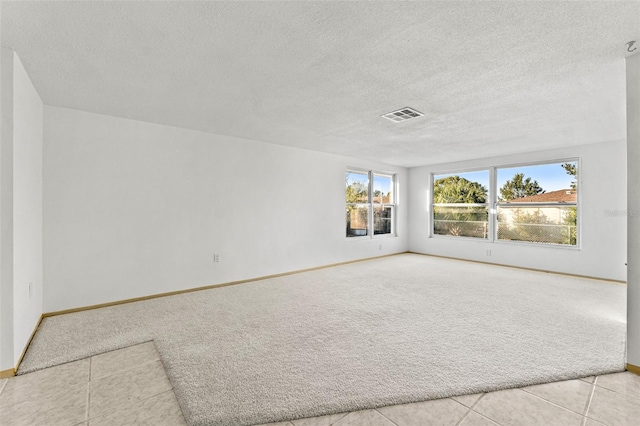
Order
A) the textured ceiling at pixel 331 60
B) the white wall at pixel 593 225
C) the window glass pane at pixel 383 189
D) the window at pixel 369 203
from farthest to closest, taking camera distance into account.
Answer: the window glass pane at pixel 383 189, the window at pixel 369 203, the white wall at pixel 593 225, the textured ceiling at pixel 331 60

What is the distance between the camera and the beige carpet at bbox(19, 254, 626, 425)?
184cm

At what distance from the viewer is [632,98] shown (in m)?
2.21

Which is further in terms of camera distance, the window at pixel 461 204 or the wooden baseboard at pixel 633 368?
the window at pixel 461 204

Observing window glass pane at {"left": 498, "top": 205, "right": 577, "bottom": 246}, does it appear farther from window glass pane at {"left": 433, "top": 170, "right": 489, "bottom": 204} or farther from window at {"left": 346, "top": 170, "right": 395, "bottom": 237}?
window at {"left": 346, "top": 170, "right": 395, "bottom": 237}

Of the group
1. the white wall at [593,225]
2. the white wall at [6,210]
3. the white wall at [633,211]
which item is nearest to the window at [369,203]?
the white wall at [593,225]

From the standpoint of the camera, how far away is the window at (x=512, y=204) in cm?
534

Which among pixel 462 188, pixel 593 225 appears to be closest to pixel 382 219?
pixel 462 188

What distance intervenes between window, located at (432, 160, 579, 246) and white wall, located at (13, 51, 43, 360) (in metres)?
7.28

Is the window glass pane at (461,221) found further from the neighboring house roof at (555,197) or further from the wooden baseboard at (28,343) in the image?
the wooden baseboard at (28,343)

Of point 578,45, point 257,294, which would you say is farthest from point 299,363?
point 578,45

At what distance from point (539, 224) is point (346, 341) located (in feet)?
17.3

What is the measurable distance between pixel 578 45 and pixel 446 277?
374 centimetres

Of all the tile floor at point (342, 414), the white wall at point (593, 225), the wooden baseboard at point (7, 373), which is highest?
the white wall at point (593, 225)

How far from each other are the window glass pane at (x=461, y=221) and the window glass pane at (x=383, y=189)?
47.1 inches
